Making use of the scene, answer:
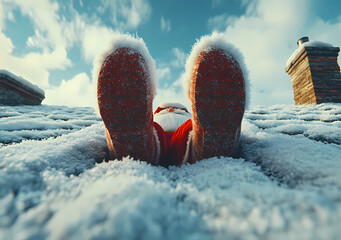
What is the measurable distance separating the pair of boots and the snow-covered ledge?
319 centimetres

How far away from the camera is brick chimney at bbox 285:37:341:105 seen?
2615 mm

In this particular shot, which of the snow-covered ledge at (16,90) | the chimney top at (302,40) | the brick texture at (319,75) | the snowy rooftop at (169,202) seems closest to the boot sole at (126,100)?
the snowy rooftop at (169,202)

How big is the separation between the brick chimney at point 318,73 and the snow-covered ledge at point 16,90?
4.80 metres

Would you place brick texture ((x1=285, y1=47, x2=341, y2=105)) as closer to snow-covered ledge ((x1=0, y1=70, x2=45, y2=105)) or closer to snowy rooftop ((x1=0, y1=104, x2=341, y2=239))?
snowy rooftop ((x1=0, y1=104, x2=341, y2=239))

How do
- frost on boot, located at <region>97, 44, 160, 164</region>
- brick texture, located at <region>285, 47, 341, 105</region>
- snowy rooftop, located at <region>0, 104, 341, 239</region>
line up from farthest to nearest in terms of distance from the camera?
brick texture, located at <region>285, 47, 341, 105</region>
frost on boot, located at <region>97, 44, 160, 164</region>
snowy rooftop, located at <region>0, 104, 341, 239</region>

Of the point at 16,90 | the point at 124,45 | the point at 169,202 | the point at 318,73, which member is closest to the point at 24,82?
the point at 16,90

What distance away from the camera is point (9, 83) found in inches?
110

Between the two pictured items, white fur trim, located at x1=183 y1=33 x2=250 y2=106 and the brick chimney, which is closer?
white fur trim, located at x1=183 y1=33 x2=250 y2=106

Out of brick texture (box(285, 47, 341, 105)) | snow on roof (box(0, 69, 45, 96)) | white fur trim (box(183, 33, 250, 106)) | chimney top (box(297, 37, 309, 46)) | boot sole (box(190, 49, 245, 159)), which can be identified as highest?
chimney top (box(297, 37, 309, 46))

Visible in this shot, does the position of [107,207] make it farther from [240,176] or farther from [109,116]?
[109,116]

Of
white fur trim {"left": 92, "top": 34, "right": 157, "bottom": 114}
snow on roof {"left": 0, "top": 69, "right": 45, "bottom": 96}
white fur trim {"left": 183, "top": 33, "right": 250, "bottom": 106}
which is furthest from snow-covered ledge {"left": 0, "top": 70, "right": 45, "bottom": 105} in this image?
white fur trim {"left": 183, "top": 33, "right": 250, "bottom": 106}

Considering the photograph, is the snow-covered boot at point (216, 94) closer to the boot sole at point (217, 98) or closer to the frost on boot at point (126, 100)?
the boot sole at point (217, 98)

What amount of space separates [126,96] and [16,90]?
3368 mm

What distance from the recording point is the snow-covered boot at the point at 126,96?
62 cm
